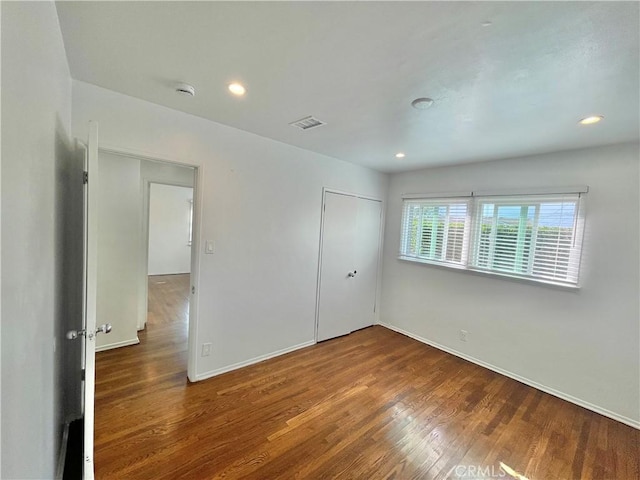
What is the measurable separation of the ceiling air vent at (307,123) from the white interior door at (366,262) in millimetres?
1656

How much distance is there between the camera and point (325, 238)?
3.57 meters

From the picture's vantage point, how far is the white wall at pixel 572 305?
2.39 meters

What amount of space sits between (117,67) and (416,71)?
5.96 feet

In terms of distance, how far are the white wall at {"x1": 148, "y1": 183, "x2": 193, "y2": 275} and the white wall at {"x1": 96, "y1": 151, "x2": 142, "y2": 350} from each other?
451 centimetres

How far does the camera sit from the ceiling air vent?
7.57ft

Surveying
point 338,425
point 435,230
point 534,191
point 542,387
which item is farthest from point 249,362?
point 534,191

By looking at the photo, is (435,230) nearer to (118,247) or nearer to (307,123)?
(307,123)

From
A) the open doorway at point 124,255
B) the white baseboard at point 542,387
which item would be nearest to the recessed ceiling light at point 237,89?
the open doorway at point 124,255

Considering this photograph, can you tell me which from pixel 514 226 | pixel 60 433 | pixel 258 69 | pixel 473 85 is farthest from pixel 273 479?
pixel 514 226

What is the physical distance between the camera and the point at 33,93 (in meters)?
0.95

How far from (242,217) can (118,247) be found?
64.8 inches

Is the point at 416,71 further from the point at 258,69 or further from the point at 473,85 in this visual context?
the point at 258,69

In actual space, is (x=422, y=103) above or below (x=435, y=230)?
above

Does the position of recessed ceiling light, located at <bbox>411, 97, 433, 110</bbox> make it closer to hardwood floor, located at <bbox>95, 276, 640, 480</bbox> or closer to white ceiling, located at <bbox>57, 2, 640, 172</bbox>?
white ceiling, located at <bbox>57, 2, 640, 172</bbox>
